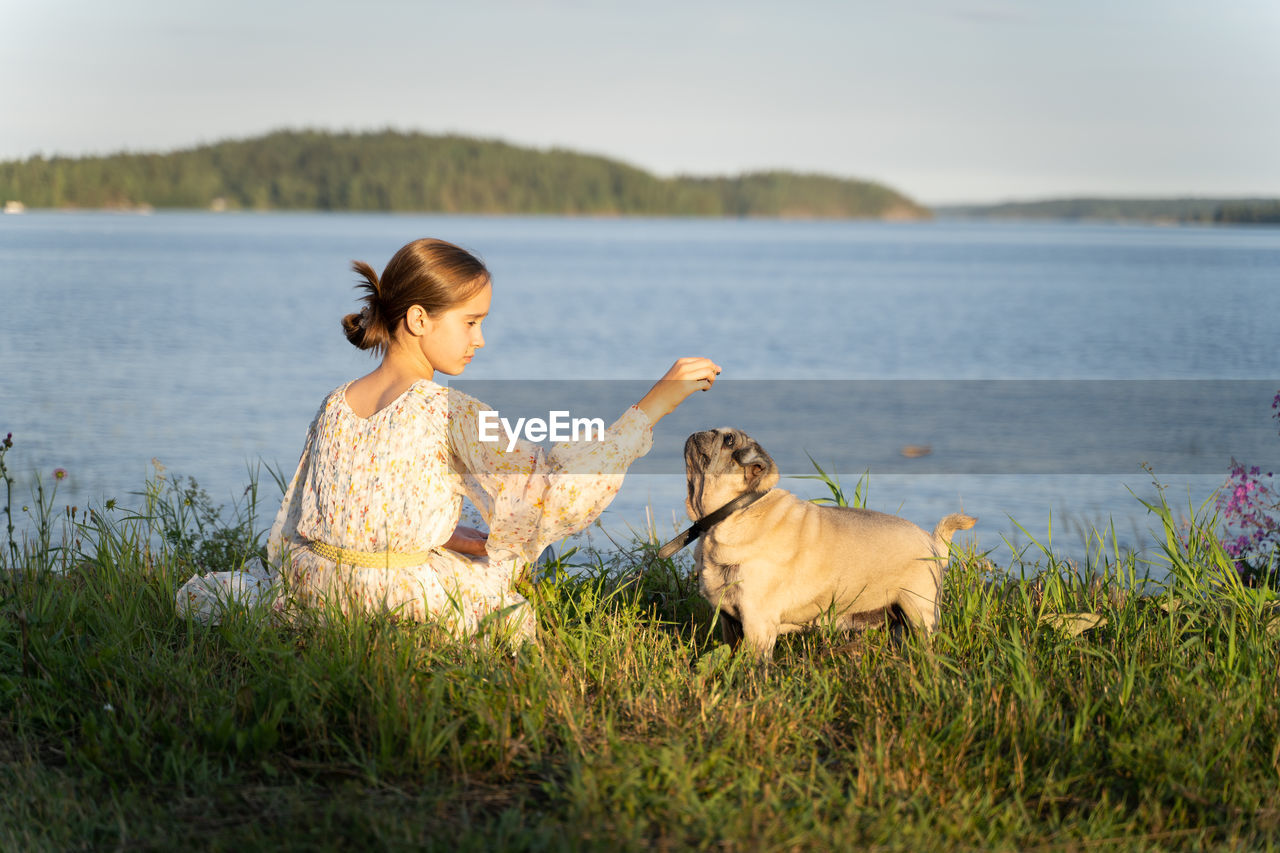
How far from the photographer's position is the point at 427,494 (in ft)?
12.5

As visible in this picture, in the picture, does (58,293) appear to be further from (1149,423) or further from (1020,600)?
(1020,600)

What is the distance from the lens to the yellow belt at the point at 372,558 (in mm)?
3840

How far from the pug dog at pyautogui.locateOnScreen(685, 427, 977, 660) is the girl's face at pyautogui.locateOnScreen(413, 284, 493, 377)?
2.93 ft

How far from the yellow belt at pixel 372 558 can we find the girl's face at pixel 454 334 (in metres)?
0.68

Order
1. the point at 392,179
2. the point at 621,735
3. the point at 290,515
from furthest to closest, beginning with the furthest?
1. the point at 392,179
2. the point at 290,515
3. the point at 621,735

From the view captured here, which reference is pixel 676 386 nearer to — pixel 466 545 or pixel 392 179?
pixel 466 545

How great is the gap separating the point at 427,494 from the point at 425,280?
76cm

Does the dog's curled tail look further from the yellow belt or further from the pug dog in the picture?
the yellow belt

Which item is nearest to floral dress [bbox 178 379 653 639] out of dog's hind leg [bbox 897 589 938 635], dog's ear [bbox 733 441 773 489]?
dog's ear [bbox 733 441 773 489]

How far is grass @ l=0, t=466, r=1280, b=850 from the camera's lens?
2912 millimetres

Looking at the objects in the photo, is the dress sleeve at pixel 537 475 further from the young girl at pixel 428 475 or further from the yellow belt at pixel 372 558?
the yellow belt at pixel 372 558

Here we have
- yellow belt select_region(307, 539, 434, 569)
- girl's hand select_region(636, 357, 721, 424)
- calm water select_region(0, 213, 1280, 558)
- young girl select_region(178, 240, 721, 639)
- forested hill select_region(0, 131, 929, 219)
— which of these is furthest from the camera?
forested hill select_region(0, 131, 929, 219)

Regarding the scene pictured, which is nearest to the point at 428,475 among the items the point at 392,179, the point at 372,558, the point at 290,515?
the point at 372,558

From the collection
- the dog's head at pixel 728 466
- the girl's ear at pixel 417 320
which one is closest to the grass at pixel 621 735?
the dog's head at pixel 728 466
